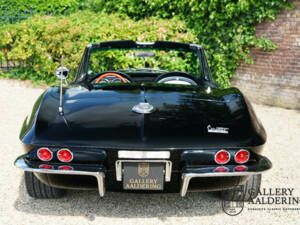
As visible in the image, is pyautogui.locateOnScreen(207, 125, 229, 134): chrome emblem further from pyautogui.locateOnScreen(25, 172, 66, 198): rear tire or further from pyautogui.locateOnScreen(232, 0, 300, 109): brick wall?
pyautogui.locateOnScreen(232, 0, 300, 109): brick wall

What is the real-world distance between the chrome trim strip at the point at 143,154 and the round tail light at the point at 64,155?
342 mm

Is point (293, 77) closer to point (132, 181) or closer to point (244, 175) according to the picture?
point (244, 175)

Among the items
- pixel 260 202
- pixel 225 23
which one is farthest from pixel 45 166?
pixel 225 23

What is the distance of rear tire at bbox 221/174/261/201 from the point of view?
2877 mm

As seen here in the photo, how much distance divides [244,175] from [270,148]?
250cm

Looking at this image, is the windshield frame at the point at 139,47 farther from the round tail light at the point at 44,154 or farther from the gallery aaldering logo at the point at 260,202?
the round tail light at the point at 44,154

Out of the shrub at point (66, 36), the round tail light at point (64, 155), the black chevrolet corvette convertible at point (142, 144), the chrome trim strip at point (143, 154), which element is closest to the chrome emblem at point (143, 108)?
the black chevrolet corvette convertible at point (142, 144)

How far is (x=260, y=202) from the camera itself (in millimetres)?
3023

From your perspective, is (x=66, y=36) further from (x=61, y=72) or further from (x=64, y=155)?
(x=64, y=155)

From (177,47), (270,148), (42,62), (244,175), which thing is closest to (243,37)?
(270,148)

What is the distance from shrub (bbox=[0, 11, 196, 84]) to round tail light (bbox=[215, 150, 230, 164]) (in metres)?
5.61

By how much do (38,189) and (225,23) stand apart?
5.85 meters

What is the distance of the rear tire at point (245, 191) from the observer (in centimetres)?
288

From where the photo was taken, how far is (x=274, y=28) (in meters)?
6.98
